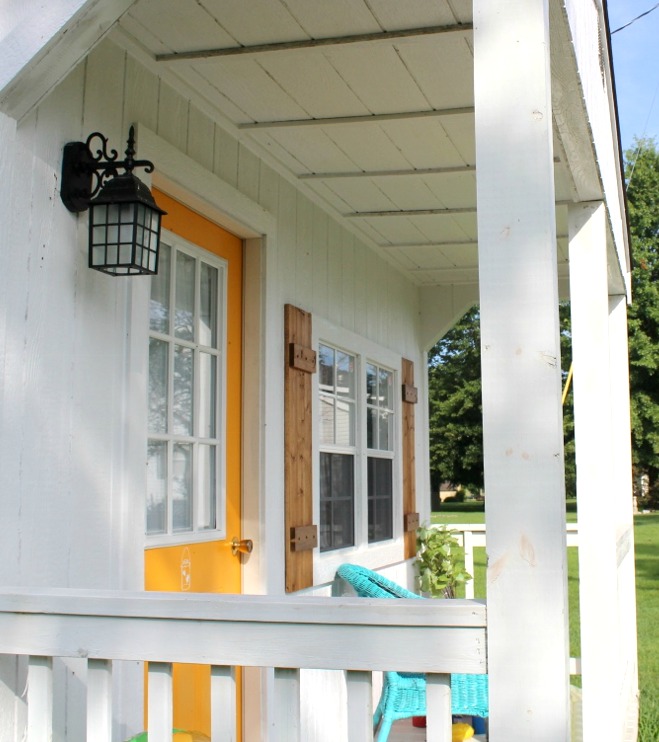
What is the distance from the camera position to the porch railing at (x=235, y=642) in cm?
161

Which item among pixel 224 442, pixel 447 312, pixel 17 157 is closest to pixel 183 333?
pixel 224 442

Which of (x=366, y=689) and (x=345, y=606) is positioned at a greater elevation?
(x=345, y=606)

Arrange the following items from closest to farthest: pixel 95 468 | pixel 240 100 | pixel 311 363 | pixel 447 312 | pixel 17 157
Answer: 1. pixel 17 157
2. pixel 95 468
3. pixel 240 100
4. pixel 311 363
5. pixel 447 312

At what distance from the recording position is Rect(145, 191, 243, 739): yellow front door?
3.11 meters

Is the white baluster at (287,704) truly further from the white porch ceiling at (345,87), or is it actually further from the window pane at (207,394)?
the window pane at (207,394)

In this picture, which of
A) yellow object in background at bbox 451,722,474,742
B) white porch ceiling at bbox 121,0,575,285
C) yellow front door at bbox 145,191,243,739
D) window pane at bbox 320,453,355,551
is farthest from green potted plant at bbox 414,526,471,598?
yellow front door at bbox 145,191,243,739

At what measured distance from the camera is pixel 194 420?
3.35 meters

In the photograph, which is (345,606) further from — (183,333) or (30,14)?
(183,333)

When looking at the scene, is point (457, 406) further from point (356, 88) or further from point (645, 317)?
point (356, 88)

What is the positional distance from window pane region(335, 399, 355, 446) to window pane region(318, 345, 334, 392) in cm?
16

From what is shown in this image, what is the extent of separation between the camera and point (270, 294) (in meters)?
3.82

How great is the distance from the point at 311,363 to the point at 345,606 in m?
2.59

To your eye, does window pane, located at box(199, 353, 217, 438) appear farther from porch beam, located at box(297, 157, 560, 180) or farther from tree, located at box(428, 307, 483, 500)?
tree, located at box(428, 307, 483, 500)

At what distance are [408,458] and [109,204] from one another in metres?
3.91
